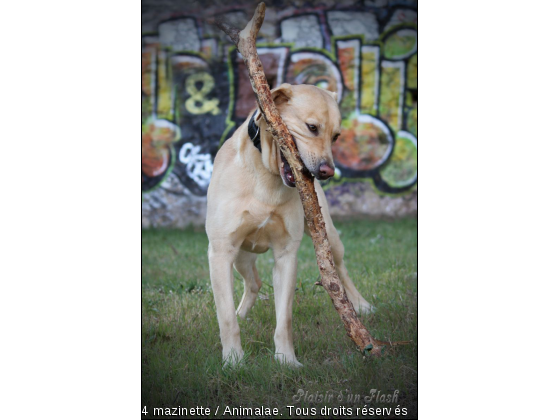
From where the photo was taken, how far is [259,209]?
2936 millimetres

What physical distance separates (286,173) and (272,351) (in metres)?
1.00

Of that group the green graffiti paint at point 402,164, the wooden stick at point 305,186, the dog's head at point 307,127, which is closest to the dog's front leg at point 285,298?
the wooden stick at point 305,186

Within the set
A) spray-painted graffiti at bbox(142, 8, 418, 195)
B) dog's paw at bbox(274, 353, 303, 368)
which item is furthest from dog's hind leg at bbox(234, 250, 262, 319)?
spray-painted graffiti at bbox(142, 8, 418, 195)

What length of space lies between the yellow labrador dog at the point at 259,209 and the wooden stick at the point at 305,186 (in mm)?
90

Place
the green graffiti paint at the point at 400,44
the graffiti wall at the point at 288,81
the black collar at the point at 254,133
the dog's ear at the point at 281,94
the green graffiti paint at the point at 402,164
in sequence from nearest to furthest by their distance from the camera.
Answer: the dog's ear at the point at 281,94 < the black collar at the point at 254,133 < the green graffiti paint at the point at 400,44 < the graffiti wall at the point at 288,81 < the green graffiti paint at the point at 402,164

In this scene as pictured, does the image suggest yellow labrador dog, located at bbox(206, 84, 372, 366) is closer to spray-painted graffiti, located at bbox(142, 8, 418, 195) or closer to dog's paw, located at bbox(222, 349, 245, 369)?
dog's paw, located at bbox(222, 349, 245, 369)

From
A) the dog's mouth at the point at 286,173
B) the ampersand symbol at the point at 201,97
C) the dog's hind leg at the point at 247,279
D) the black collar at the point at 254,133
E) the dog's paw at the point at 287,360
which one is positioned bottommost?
the dog's paw at the point at 287,360

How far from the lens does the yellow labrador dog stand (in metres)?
2.77

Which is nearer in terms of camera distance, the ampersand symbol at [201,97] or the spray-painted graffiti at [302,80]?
the spray-painted graffiti at [302,80]

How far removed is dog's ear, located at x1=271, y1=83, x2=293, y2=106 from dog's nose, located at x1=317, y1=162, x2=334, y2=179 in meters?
0.45

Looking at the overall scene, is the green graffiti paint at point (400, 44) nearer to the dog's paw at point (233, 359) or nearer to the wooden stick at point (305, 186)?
the wooden stick at point (305, 186)

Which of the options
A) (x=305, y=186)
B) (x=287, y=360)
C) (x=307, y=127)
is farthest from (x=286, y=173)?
(x=287, y=360)

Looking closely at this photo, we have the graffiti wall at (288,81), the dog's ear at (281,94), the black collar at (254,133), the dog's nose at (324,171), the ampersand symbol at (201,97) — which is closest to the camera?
the dog's nose at (324,171)

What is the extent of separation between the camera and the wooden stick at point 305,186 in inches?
105
